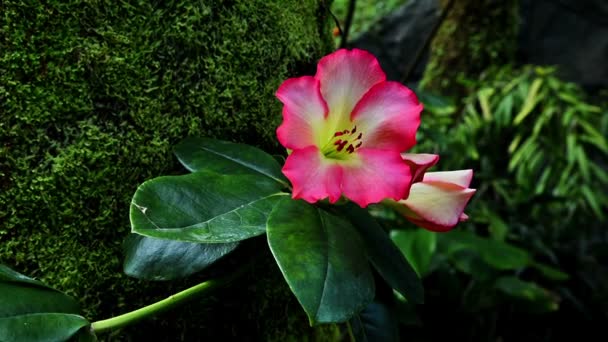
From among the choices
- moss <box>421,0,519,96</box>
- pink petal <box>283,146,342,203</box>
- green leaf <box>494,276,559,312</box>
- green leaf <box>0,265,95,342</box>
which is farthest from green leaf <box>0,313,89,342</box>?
moss <box>421,0,519,96</box>

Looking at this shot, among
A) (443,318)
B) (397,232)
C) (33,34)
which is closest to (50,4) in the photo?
(33,34)

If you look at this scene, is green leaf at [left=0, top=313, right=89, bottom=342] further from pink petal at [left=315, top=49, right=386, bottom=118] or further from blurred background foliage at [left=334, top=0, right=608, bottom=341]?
blurred background foliage at [left=334, top=0, right=608, bottom=341]

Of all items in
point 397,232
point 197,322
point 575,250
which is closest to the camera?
point 197,322

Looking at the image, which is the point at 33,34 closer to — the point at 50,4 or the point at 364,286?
the point at 50,4

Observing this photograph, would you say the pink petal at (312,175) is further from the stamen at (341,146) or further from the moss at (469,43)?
the moss at (469,43)

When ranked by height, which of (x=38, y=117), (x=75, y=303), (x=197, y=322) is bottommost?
(x=197, y=322)
